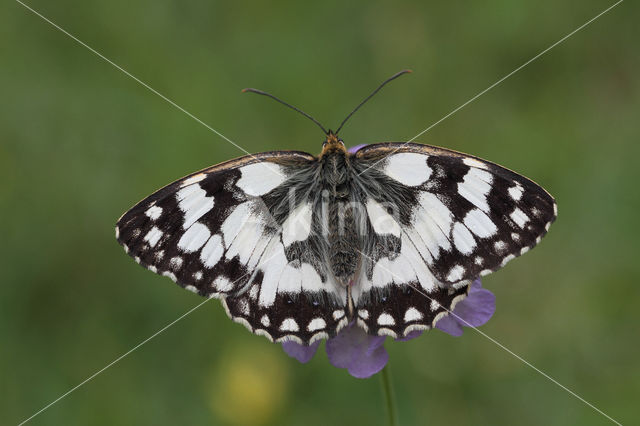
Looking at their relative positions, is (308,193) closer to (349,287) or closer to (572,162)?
(349,287)

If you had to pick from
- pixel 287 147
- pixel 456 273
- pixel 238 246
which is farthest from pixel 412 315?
pixel 287 147

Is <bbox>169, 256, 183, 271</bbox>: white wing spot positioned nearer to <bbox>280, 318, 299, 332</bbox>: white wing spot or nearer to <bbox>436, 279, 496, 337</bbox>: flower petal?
<bbox>280, 318, 299, 332</bbox>: white wing spot

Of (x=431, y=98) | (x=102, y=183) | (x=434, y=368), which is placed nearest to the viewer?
(x=434, y=368)

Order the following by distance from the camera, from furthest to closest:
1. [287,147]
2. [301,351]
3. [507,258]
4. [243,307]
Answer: [287,147] → [301,351] → [243,307] → [507,258]

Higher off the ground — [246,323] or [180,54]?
[180,54]

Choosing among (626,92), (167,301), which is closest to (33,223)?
(167,301)

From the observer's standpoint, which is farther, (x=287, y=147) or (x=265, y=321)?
(x=287, y=147)

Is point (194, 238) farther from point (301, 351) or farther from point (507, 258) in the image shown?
point (507, 258)

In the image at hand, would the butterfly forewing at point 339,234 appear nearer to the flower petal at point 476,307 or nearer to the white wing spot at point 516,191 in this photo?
the white wing spot at point 516,191
